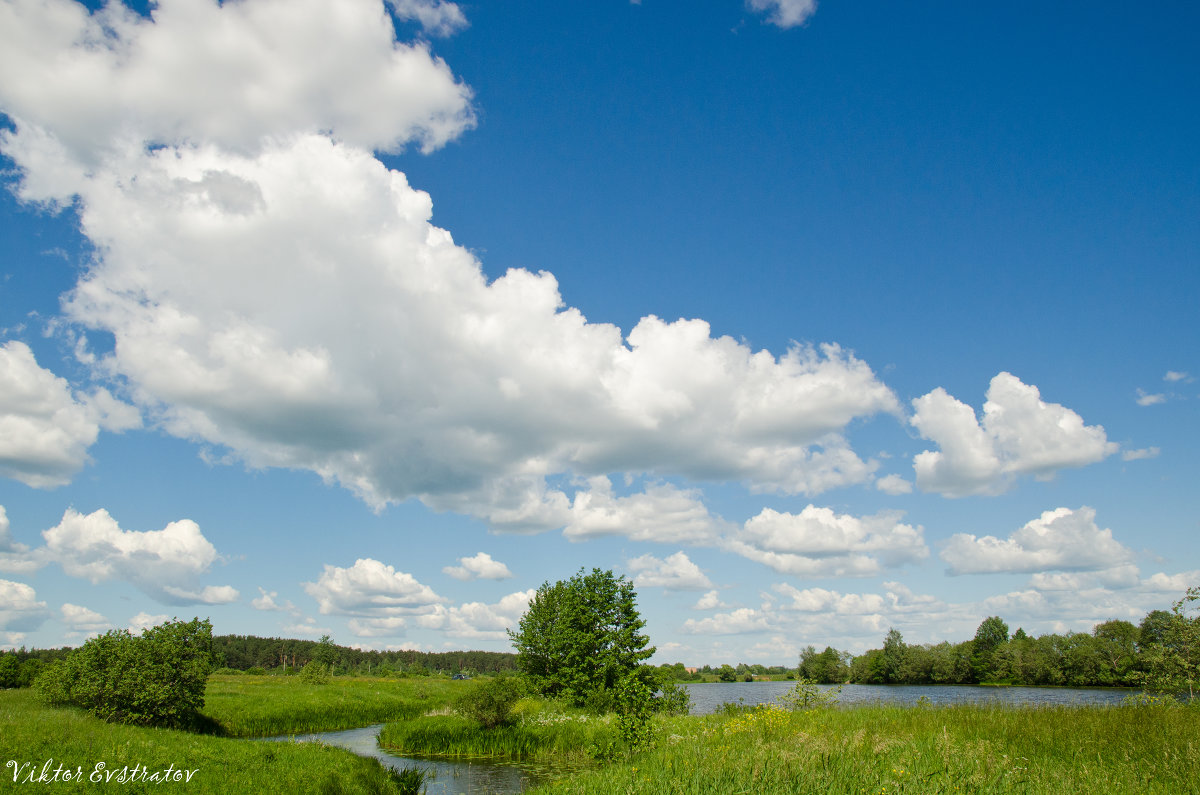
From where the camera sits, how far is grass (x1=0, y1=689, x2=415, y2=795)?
48.1ft

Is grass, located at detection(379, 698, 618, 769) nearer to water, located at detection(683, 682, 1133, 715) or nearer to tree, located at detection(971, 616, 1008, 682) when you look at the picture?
water, located at detection(683, 682, 1133, 715)

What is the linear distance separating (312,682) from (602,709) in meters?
45.7

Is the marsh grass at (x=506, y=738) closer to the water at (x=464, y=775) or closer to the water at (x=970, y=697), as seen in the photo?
the water at (x=464, y=775)

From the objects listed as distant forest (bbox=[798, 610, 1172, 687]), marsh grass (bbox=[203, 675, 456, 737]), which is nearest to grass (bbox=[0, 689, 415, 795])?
marsh grass (bbox=[203, 675, 456, 737])

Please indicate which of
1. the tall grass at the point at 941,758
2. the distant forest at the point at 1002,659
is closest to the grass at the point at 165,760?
the tall grass at the point at 941,758

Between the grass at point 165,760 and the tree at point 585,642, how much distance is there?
21182 mm

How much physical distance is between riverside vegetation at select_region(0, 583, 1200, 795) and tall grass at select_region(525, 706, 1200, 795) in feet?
0.17

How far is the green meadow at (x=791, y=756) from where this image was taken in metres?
10.9

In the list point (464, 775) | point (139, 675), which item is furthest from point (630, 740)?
point (139, 675)

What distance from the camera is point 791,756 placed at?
1206cm

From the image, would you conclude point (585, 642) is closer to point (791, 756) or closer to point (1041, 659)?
point (791, 756)

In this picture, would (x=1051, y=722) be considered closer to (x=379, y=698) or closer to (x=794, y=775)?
(x=794, y=775)

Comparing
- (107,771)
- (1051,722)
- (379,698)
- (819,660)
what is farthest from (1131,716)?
(819,660)

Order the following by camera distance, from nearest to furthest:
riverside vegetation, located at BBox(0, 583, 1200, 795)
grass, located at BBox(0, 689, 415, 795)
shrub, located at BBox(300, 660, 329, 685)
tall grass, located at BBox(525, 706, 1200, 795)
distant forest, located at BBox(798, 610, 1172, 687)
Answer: tall grass, located at BBox(525, 706, 1200, 795) < riverside vegetation, located at BBox(0, 583, 1200, 795) < grass, located at BBox(0, 689, 415, 795) < shrub, located at BBox(300, 660, 329, 685) < distant forest, located at BBox(798, 610, 1172, 687)
